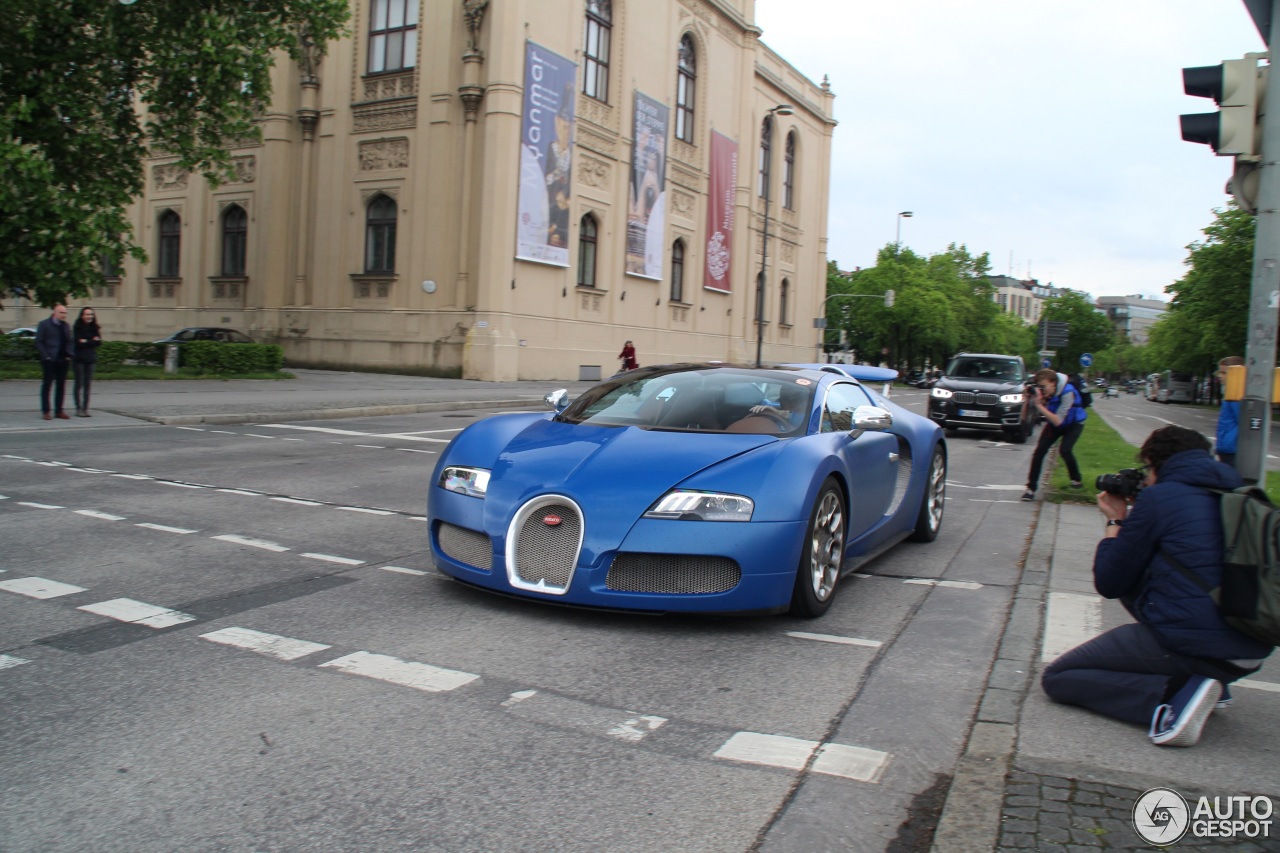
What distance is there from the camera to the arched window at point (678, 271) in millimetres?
43938

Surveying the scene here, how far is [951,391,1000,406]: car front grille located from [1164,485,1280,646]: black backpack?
16.7 metres

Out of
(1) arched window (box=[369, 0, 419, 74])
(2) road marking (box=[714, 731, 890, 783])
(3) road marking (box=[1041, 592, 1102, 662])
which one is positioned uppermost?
(1) arched window (box=[369, 0, 419, 74])

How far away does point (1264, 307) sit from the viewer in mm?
5273

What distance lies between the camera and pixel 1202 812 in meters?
3.06

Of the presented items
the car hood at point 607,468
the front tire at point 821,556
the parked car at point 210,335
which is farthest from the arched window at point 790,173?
the car hood at point 607,468

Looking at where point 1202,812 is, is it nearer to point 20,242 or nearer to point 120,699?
point 120,699

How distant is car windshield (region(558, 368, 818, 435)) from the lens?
5.86 metres

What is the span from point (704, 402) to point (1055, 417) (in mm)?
6690

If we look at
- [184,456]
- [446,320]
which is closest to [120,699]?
[184,456]

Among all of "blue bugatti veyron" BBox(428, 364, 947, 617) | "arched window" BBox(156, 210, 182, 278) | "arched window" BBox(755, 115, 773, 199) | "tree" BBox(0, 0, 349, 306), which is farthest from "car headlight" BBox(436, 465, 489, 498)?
"arched window" BBox(755, 115, 773, 199)

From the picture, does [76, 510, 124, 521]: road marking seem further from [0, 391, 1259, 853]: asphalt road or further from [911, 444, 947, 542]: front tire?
[911, 444, 947, 542]: front tire

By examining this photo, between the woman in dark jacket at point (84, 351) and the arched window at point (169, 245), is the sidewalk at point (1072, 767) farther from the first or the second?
the arched window at point (169, 245)

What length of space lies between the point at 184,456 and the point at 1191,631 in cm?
1040

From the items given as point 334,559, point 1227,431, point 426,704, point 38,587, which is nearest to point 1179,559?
point 426,704
